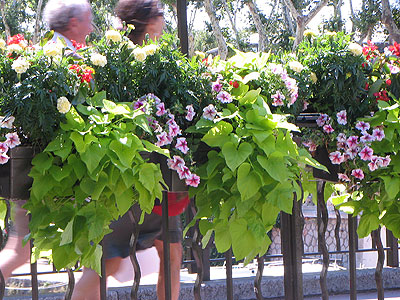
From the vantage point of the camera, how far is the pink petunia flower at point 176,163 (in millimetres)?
1941

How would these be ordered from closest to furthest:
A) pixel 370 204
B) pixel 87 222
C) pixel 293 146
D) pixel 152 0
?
pixel 87 222, pixel 293 146, pixel 370 204, pixel 152 0

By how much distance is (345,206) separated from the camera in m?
2.38

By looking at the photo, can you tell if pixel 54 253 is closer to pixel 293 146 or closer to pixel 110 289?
pixel 293 146

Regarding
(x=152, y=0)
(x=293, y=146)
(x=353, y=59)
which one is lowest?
(x=293, y=146)

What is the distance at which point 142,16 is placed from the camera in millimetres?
3053

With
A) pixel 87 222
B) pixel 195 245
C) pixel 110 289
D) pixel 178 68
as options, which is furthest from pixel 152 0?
pixel 110 289

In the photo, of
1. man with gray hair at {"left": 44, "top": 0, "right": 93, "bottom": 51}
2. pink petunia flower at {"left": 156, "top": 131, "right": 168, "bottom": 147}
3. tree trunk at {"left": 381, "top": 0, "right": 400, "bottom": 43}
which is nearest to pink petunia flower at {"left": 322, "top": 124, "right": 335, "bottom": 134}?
pink petunia flower at {"left": 156, "top": 131, "right": 168, "bottom": 147}

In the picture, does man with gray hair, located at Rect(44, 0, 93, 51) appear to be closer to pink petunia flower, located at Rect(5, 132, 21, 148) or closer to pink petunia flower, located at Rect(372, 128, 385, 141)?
pink petunia flower, located at Rect(5, 132, 21, 148)

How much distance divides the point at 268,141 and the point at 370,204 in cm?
69

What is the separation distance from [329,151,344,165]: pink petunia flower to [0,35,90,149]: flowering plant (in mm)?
961

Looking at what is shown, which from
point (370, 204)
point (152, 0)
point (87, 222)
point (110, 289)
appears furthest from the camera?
point (110, 289)

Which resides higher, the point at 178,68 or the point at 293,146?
the point at 178,68

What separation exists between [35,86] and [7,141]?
7.3 inches

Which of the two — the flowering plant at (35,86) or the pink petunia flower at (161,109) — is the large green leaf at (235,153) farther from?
the flowering plant at (35,86)
